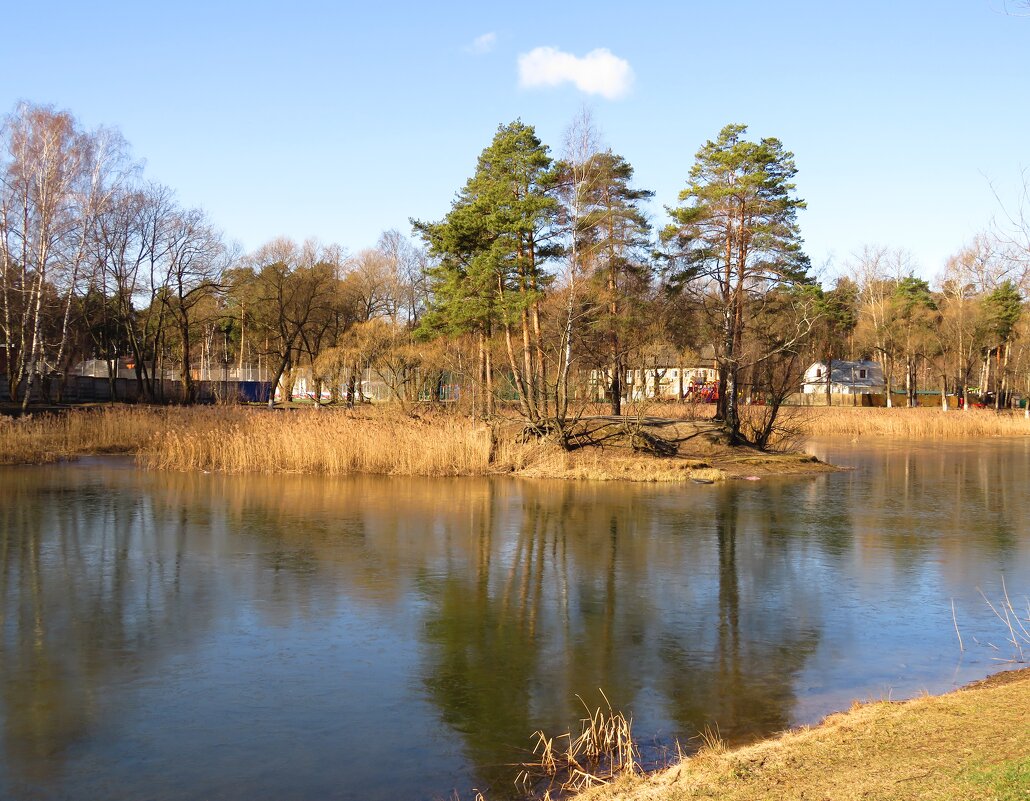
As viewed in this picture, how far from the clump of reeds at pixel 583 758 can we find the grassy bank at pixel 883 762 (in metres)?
0.36

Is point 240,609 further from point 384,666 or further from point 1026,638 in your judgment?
point 1026,638

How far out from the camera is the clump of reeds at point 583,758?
19.3 ft

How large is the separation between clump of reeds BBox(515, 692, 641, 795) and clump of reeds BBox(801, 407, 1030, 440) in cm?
3955

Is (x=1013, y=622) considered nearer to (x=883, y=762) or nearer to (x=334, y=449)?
(x=883, y=762)

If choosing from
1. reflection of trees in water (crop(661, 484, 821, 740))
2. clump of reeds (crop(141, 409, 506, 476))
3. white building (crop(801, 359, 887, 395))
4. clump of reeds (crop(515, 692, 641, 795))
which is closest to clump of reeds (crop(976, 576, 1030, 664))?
reflection of trees in water (crop(661, 484, 821, 740))

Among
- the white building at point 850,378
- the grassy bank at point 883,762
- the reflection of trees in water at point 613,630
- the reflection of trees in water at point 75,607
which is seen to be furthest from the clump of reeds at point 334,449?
the white building at point 850,378

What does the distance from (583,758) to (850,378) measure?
80323 millimetres

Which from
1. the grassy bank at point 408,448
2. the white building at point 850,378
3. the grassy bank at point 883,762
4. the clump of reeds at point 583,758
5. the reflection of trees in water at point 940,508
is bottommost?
the clump of reeds at point 583,758

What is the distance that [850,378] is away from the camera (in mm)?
81500

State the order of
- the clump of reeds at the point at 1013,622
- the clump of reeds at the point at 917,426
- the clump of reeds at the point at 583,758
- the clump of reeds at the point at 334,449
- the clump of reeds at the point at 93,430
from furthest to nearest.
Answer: the clump of reeds at the point at 917,426 → the clump of reeds at the point at 93,430 → the clump of reeds at the point at 334,449 → the clump of reeds at the point at 1013,622 → the clump of reeds at the point at 583,758

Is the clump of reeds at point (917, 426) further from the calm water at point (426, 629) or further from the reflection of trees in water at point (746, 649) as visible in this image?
the reflection of trees in water at point (746, 649)

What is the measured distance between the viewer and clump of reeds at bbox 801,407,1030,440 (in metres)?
44.8

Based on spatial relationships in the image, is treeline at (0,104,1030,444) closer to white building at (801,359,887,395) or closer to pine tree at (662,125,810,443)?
pine tree at (662,125,810,443)

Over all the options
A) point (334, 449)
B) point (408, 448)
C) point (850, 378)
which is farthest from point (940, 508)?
point (850, 378)
